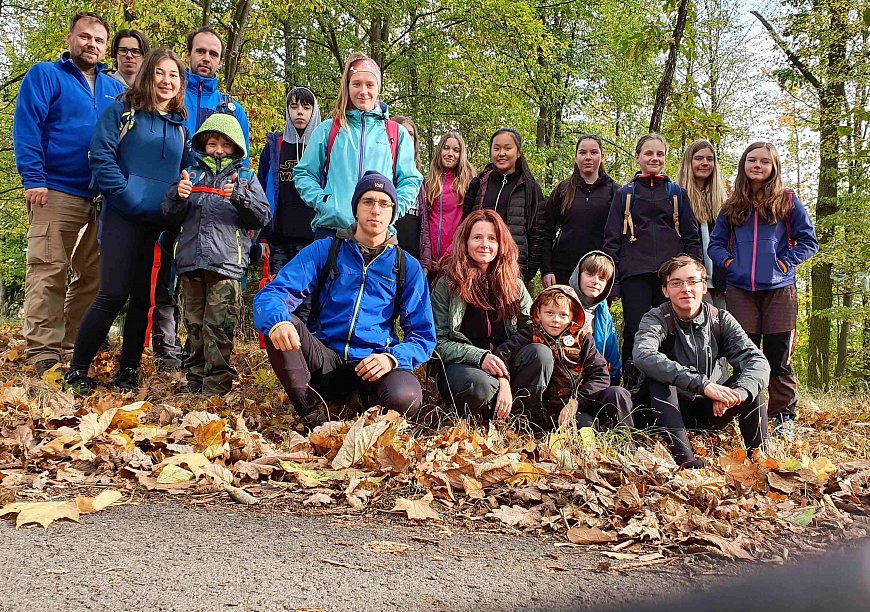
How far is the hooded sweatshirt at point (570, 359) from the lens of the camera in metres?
4.95

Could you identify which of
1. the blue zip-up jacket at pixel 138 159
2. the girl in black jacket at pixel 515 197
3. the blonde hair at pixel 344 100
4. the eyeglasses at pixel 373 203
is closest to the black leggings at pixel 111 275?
the blue zip-up jacket at pixel 138 159

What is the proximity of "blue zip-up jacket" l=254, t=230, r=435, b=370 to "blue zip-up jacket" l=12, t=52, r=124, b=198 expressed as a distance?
7.67ft

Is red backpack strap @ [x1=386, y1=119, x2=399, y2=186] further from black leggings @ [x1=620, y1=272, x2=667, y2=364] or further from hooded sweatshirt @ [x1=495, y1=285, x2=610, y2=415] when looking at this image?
black leggings @ [x1=620, y1=272, x2=667, y2=364]

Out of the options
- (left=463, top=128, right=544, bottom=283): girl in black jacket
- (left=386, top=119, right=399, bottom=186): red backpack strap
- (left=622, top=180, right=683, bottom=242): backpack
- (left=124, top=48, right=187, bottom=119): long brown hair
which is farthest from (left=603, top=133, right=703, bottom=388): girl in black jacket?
(left=124, top=48, right=187, bottom=119): long brown hair

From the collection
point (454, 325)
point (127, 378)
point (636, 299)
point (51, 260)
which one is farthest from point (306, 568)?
point (51, 260)

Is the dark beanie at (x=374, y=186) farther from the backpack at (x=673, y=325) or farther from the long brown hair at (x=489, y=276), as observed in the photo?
the backpack at (x=673, y=325)

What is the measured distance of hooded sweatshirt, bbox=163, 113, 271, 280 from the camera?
5070 millimetres

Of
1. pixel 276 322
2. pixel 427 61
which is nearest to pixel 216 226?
pixel 276 322

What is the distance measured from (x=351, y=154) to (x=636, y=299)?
2.58m

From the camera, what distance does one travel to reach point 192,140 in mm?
5414

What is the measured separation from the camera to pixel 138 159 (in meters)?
5.31

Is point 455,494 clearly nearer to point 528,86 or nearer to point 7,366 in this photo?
point 7,366

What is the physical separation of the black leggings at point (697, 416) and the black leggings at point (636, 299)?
0.97 m

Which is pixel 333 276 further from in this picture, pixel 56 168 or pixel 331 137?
pixel 56 168
